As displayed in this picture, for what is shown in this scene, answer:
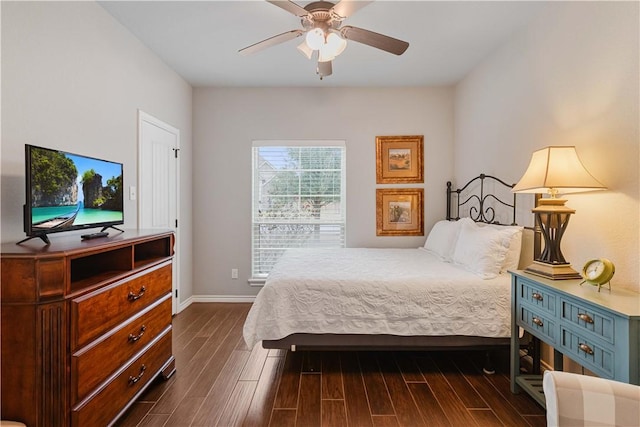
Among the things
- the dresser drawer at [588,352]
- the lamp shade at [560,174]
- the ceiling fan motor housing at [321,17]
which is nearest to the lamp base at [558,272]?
the dresser drawer at [588,352]

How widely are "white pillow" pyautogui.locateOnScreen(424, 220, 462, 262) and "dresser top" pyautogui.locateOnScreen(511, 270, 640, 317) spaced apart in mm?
1197

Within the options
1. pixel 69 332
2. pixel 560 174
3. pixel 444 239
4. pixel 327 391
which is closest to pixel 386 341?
pixel 327 391

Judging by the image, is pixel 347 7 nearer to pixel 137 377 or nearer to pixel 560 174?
pixel 560 174

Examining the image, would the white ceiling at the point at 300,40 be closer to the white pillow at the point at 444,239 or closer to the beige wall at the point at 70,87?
the beige wall at the point at 70,87

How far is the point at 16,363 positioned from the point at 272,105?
353 centimetres

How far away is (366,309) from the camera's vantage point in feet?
7.51

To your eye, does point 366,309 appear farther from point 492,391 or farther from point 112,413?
point 112,413

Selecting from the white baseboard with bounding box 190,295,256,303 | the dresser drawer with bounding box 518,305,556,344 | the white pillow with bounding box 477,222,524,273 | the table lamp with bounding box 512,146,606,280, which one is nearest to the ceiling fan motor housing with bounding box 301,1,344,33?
the table lamp with bounding box 512,146,606,280

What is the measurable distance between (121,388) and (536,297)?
2414 mm

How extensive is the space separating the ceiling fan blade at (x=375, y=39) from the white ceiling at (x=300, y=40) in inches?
14.6

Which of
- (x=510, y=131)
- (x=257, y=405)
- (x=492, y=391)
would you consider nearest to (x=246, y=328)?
(x=257, y=405)

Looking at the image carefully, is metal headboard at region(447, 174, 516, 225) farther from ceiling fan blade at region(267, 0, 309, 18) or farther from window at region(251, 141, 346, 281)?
ceiling fan blade at region(267, 0, 309, 18)

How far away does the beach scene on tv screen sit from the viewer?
1588 millimetres

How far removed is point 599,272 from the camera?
1646 millimetres
